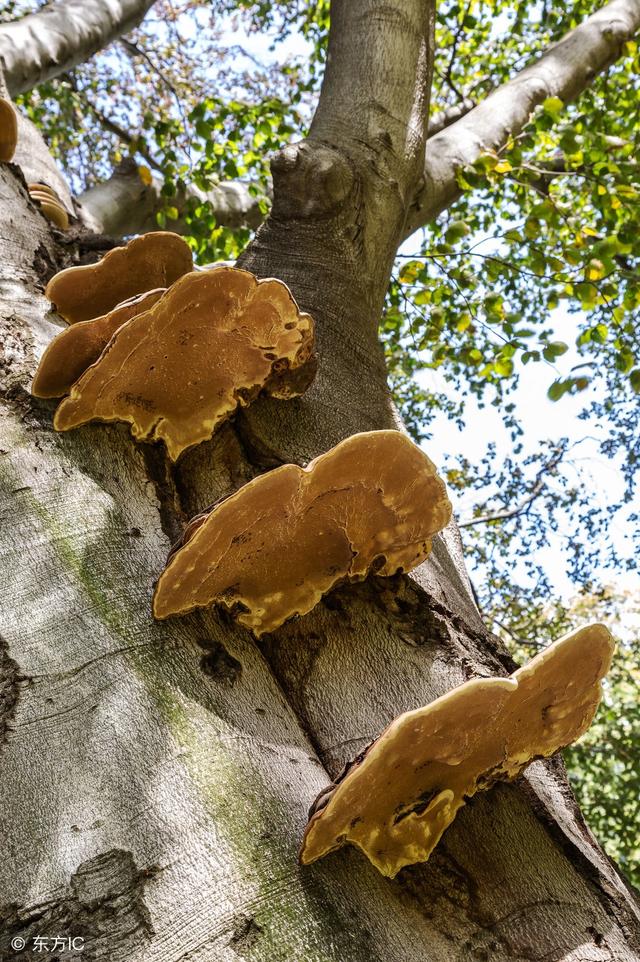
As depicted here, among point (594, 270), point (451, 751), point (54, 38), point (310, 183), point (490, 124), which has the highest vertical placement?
point (54, 38)

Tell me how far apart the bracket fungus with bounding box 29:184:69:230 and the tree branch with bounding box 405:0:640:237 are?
155 centimetres

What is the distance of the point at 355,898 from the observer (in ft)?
3.92

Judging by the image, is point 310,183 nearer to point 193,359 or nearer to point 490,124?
point 193,359

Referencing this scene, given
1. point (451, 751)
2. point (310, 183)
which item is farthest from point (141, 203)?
point (451, 751)

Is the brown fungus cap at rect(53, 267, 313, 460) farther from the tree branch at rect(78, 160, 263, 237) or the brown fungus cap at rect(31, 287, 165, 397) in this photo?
the tree branch at rect(78, 160, 263, 237)

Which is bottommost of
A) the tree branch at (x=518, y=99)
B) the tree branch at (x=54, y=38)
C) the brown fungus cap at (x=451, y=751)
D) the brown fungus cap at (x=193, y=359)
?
the brown fungus cap at (x=451, y=751)

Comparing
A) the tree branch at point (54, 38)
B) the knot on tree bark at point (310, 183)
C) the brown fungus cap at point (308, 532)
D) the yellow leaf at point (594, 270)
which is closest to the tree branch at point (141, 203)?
the tree branch at point (54, 38)

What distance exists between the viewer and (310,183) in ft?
8.79

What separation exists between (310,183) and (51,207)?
87cm

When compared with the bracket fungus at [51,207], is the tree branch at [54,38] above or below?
above

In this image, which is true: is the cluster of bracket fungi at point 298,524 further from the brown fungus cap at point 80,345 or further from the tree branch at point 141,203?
the tree branch at point 141,203

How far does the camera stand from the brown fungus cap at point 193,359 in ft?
5.36

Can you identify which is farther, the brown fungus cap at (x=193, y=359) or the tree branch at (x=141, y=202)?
the tree branch at (x=141, y=202)

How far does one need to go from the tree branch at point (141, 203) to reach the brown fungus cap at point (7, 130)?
1.86 m
